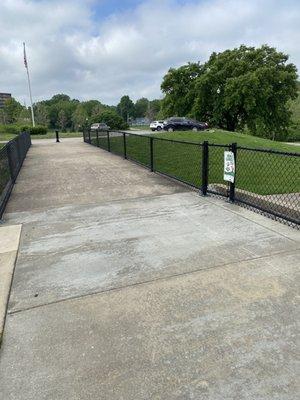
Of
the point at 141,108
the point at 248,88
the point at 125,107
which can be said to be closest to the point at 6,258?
the point at 248,88

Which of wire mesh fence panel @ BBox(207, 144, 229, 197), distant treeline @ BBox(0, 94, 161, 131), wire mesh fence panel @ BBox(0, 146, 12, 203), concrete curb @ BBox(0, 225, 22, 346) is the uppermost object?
distant treeline @ BBox(0, 94, 161, 131)

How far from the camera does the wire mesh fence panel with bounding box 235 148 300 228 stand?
564 cm

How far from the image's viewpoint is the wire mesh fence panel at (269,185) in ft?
18.5

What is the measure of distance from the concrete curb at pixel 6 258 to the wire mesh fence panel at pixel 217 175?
3796mm

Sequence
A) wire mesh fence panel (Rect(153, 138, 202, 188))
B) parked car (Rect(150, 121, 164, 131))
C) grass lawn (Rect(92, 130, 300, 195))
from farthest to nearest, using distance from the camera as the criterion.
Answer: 1. parked car (Rect(150, 121, 164, 131))
2. wire mesh fence panel (Rect(153, 138, 202, 188))
3. grass lawn (Rect(92, 130, 300, 195))

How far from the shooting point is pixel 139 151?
14.8 m

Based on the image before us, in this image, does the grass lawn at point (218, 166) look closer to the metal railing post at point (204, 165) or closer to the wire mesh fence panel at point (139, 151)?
the wire mesh fence panel at point (139, 151)

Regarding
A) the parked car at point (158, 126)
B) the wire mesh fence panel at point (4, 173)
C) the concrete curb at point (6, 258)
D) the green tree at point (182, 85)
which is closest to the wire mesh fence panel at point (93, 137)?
the wire mesh fence panel at point (4, 173)

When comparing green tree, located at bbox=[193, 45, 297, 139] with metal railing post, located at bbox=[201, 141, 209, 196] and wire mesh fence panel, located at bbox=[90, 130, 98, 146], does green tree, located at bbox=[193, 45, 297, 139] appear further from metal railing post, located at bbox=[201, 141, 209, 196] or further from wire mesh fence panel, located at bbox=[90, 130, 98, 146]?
metal railing post, located at bbox=[201, 141, 209, 196]

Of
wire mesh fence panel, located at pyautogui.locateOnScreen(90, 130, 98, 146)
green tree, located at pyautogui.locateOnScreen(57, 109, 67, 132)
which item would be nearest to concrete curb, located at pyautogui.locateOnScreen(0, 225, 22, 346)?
wire mesh fence panel, located at pyautogui.locateOnScreen(90, 130, 98, 146)

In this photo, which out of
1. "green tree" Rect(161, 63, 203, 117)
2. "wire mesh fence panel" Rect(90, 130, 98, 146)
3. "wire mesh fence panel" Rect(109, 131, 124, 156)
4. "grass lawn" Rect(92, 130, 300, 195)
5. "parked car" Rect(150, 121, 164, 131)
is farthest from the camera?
"green tree" Rect(161, 63, 203, 117)

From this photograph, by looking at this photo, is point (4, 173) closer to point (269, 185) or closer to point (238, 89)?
point (269, 185)

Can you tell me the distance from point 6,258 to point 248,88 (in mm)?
35307

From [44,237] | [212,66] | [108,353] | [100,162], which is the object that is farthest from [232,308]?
[212,66]
